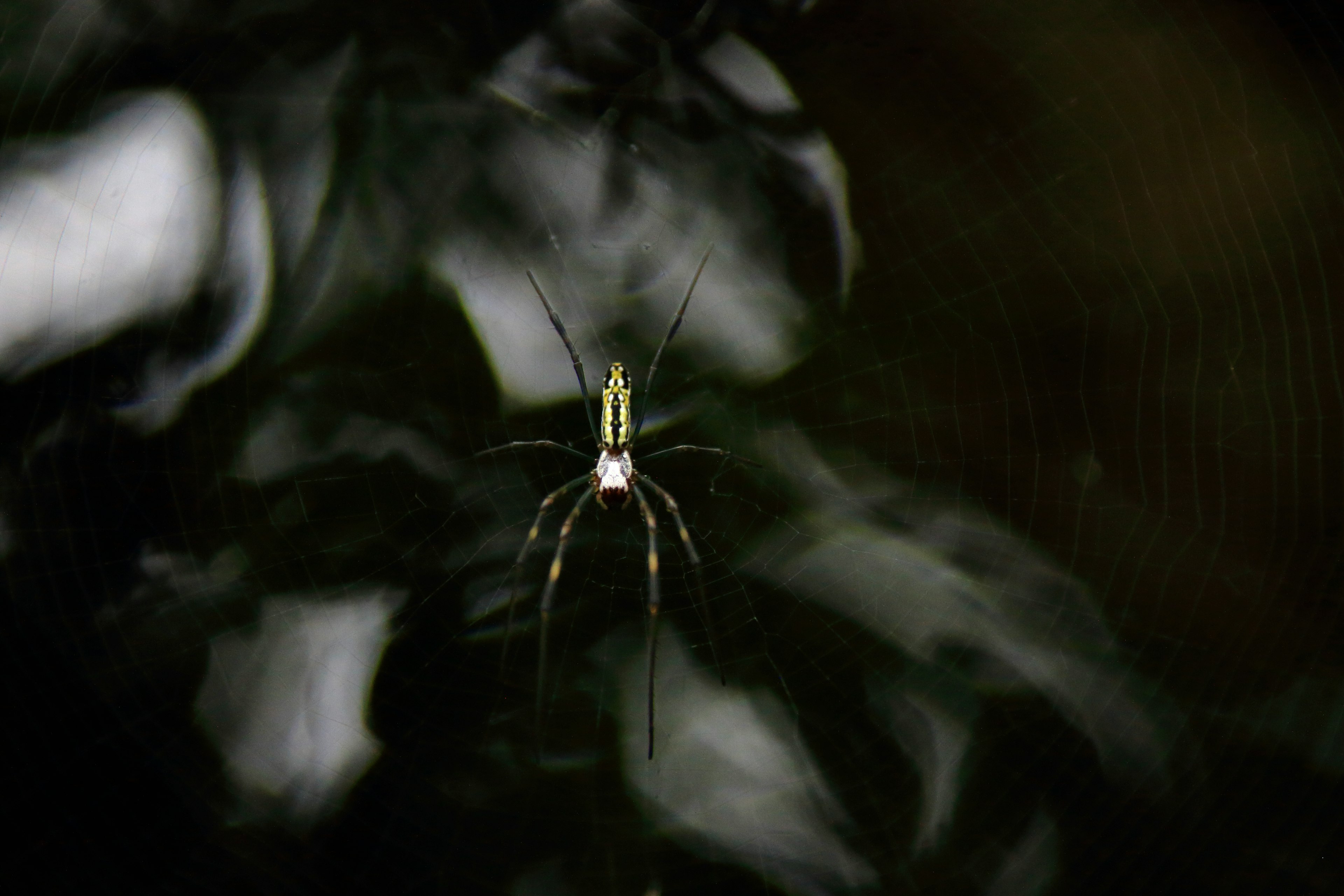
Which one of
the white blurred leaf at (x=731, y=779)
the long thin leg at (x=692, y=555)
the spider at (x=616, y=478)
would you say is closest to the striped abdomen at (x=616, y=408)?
the spider at (x=616, y=478)

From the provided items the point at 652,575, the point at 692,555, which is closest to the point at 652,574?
the point at 652,575

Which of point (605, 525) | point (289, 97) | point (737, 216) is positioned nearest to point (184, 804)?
point (605, 525)

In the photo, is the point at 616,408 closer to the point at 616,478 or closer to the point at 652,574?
the point at 616,478

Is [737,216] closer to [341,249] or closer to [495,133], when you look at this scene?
[495,133]

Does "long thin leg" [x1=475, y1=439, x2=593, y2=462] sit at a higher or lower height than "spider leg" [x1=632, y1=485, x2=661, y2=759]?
higher

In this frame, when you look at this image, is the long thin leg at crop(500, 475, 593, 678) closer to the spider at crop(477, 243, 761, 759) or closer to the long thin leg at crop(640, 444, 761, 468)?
the spider at crop(477, 243, 761, 759)

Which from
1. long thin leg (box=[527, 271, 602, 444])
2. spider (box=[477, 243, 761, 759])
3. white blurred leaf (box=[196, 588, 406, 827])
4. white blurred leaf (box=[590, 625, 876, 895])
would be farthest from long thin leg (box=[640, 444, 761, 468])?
white blurred leaf (box=[196, 588, 406, 827])
